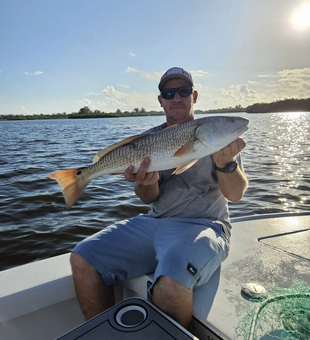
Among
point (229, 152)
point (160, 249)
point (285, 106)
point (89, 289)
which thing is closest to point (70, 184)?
point (89, 289)

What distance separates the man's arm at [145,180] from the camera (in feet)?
10.3

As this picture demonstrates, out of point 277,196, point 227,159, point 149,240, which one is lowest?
point 277,196

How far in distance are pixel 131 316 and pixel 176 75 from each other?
9.59 ft

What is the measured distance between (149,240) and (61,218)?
463 cm

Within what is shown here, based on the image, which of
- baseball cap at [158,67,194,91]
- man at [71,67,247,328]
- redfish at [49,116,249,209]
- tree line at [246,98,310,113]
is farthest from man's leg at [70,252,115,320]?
tree line at [246,98,310,113]

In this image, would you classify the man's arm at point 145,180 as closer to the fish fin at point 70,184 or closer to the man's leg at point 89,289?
the fish fin at point 70,184

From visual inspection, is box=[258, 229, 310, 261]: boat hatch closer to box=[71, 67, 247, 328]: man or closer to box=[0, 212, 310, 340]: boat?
box=[0, 212, 310, 340]: boat

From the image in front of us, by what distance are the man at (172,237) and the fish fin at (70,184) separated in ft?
1.70

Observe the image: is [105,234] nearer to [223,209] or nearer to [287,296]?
[223,209]

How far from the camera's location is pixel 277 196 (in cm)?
891

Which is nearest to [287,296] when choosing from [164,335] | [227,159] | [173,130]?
[164,335]

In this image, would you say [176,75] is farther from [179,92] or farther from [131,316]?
[131,316]

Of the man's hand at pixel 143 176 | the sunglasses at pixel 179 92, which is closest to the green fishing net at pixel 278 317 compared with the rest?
the man's hand at pixel 143 176

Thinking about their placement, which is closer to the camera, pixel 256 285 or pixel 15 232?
pixel 256 285
